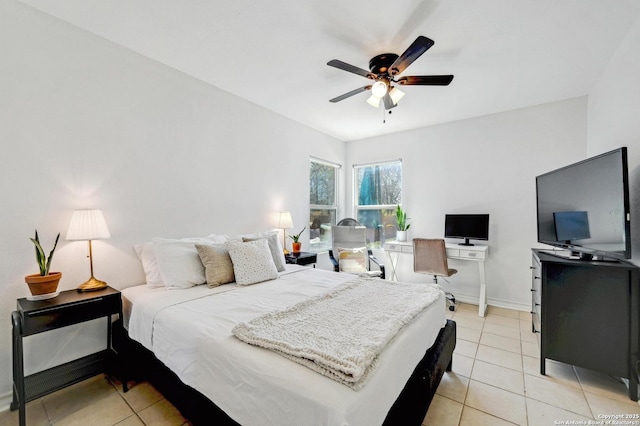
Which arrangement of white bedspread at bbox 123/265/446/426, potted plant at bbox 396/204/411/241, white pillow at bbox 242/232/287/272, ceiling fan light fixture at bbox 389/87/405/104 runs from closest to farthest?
1. white bedspread at bbox 123/265/446/426
2. ceiling fan light fixture at bbox 389/87/405/104
3. white pillow at bbox 242/232/287/272
4. potted plant at bbox 396/204/411/241

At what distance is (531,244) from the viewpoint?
3.38 meters

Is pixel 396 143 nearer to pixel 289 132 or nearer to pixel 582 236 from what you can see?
pixel 289 132

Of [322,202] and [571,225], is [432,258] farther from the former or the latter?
[322,202]

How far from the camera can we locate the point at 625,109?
2.10 meters

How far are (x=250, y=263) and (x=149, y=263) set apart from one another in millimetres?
836

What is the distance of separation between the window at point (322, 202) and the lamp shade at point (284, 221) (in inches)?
33.0

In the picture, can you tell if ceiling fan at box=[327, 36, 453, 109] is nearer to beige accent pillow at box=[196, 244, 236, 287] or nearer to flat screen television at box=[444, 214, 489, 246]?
beige accent pillow at box=[196, 244, 236, 287]

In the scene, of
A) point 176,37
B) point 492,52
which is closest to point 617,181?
point 492,52

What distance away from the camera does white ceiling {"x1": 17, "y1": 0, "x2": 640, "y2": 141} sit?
5.85 feet

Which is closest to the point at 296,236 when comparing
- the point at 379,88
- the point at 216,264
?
the point at 216,264

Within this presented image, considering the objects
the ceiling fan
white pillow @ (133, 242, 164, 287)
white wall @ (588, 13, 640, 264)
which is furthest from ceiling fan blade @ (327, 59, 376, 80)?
white pillow @ (133, 242, 164, 287)

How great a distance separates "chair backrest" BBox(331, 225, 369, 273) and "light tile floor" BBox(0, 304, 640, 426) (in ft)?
5.22

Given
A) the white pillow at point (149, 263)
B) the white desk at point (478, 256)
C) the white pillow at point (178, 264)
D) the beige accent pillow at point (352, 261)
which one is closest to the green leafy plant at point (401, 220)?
the white desk at point (478, 256)

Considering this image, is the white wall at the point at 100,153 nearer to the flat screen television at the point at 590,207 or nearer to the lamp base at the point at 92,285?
the lamp base at the point at 92,285
